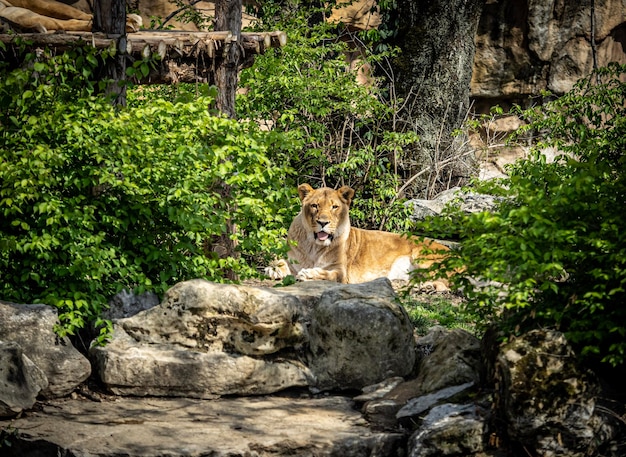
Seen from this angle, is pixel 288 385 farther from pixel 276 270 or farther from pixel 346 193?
pixel 346 193

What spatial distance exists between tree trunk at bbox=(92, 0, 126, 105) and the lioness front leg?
373 centimetres

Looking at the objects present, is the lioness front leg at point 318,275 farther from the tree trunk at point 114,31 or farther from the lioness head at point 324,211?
the tree trunk at point 114,31

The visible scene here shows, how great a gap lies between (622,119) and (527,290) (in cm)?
422

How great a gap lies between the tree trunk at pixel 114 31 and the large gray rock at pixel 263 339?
2.33m

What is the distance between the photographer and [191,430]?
6746mm

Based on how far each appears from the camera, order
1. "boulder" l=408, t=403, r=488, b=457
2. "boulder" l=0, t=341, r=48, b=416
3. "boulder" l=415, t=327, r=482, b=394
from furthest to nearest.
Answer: "boulder" l=415, t=327, r=482, b=394 < "boulder" l=0, t=341, r=48, b=416 < "boulder" l=408, t=403, r=488, b=457

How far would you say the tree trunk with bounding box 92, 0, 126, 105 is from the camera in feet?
29.4

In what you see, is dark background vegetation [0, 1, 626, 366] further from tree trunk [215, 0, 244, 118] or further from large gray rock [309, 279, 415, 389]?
tree trunk [215, 0, 244, 118]

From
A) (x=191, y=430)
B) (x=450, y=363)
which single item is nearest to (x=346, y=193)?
(x=450, y=363)

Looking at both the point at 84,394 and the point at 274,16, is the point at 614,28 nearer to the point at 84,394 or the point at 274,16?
the point at 274,16

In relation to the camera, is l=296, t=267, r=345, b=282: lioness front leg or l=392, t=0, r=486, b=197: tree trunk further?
l=392, t=0, r=486, b=197: tree trunk

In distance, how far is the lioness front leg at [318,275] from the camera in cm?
1166

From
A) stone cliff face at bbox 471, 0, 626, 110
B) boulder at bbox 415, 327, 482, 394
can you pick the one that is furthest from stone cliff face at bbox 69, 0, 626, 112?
boulder at bbox 415, 327, 482, 394

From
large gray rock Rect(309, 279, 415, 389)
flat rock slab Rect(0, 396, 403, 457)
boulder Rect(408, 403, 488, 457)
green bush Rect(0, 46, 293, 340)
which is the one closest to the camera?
boulder Rect(408, 403, 488, 457)
